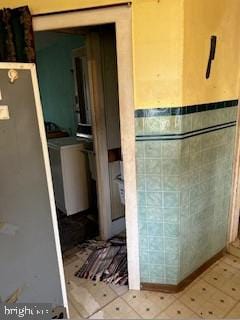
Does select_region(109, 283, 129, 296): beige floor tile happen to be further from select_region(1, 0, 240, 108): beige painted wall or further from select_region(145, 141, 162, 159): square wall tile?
select_region(1, 0, 240, 108): beige painted wall

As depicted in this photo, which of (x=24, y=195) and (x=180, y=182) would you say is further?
(x=180, y=182)

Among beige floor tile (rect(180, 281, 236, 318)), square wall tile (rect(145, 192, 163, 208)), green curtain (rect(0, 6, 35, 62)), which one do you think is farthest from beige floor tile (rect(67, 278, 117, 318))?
green curtain (rect(0, 6, 35, 62))

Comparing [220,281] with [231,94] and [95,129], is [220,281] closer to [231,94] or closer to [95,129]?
[231,94]

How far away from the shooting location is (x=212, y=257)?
6.80ft

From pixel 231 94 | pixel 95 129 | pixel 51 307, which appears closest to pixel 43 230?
pixel 51 307

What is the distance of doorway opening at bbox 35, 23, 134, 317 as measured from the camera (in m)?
2.12

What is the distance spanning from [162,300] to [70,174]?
1575 millimetres

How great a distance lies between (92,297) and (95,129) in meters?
1.36

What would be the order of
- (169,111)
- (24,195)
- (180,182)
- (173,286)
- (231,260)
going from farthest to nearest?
(231,260) < (173,286) < (180,182) < (169,111) < (24,195)

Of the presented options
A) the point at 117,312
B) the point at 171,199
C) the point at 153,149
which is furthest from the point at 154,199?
the point at 117,312

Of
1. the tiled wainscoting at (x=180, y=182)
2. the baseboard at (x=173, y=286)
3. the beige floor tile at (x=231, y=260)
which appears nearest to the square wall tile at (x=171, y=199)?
the tiled wainscoting at (x=180, y=182)

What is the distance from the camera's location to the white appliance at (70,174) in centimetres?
274

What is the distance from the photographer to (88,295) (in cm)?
185

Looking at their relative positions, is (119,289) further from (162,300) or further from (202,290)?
(202,290)
